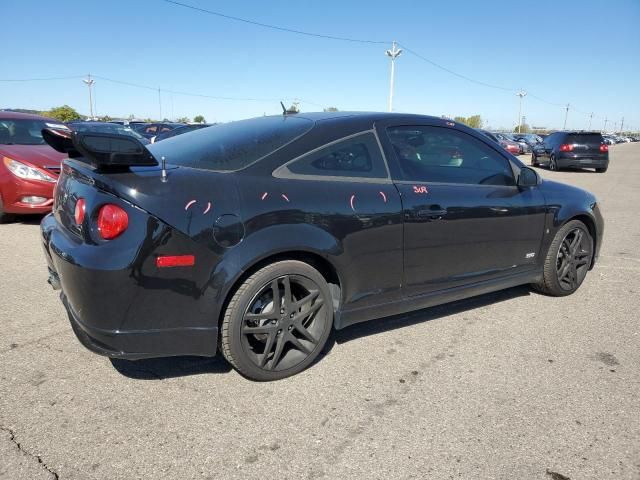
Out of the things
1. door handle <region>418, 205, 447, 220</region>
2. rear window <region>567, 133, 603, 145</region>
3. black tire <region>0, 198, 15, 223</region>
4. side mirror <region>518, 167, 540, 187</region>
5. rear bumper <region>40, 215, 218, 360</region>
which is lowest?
black tire <region>0, 198, 15, 223</region>

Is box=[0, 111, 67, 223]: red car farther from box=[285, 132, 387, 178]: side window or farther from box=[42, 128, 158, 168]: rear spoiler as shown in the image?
box=[285, 132, 387, 178]: side window

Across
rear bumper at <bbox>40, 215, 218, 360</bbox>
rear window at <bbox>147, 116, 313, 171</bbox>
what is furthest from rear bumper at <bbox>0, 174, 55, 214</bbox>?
rear bumper at <bbox>40, 215, 218, 360</bbox>

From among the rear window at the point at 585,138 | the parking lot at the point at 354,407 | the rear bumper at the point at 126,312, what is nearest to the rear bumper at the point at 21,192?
the parking lot at the point at 354,407

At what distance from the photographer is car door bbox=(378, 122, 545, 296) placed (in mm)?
3264

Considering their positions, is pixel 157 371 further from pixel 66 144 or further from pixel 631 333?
pixel 631 333

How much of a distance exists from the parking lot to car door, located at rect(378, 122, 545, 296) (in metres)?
0.49

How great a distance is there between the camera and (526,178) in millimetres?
Result: 3902

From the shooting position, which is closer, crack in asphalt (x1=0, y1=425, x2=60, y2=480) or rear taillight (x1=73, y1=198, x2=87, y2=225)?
crack in asphalt (x1=0, y1=425, x2=60, y2=480)

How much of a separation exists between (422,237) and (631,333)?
6.09ft

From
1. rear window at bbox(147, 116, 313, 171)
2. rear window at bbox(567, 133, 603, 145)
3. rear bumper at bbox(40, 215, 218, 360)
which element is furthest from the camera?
rear window at bbox(567, 133, 603, 145)

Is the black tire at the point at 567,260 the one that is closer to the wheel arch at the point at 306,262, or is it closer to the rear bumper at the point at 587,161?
the wheel arch at the point at 306,262

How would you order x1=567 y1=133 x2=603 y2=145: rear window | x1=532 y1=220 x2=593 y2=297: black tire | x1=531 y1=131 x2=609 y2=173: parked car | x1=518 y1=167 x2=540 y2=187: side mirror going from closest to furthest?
x1=518 y1=167 x2=540 y2=187: side mirror
x1=532 y1=220 x2=593 y2=297: black tire
x1=531 y1=131 x2=609 y2=173: parked car
x1=567 y1=133 x2=603 y2=145: rear window

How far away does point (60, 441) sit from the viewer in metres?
2.25

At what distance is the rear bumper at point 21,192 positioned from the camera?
6.20 meters
